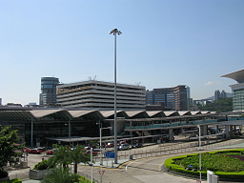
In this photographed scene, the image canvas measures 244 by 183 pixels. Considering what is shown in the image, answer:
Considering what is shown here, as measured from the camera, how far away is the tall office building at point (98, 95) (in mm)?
127431

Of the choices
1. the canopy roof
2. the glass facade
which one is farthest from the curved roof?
the canopy roof

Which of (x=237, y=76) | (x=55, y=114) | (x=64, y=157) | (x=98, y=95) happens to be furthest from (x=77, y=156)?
(x=237, y=76)

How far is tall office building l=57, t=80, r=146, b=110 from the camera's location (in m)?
127

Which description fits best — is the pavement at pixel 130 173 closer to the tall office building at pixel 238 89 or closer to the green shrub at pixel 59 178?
the green shrub at pixel 59 178

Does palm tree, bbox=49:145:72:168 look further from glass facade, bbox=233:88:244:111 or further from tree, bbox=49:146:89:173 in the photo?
glass facade, bbox=233:88:244:111

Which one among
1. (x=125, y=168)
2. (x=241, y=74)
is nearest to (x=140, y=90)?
(x=241, y=74)

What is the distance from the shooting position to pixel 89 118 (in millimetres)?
87875

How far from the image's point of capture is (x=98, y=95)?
129m

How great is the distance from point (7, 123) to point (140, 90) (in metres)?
96.0

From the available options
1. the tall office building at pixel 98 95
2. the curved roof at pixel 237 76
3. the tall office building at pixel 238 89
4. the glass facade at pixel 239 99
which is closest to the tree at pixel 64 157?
the tall office building at pixel 98 95

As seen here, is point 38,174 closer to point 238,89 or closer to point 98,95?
point 98,95

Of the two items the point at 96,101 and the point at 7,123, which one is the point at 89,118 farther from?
the point at 96,101

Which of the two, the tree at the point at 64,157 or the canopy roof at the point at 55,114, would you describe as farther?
the canopy roof at the point at 55,114

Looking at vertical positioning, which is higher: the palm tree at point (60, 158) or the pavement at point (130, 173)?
the palm tree at point (60, 158)
